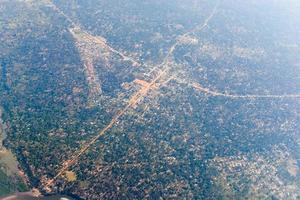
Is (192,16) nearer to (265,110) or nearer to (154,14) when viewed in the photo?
(154,14)

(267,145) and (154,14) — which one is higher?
(154,14)

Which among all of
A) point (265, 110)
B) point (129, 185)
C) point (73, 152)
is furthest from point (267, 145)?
point (73, 152)

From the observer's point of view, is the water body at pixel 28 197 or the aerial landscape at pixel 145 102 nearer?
the water body at pixel 28 197

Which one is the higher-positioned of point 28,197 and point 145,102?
point 145,102

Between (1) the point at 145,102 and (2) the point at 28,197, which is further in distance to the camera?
(1) the point at 145,102

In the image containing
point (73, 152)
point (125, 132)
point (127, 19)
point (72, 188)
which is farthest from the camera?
point (127, 19)

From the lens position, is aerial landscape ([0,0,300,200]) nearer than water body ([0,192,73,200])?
No

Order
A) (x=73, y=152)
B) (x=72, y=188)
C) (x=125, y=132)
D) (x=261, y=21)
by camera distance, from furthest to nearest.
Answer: (x=261, y=21) < (x=125, y=132) < (x=73, y=152) < (x=72, y=188)

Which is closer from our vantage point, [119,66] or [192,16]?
[119,66]
